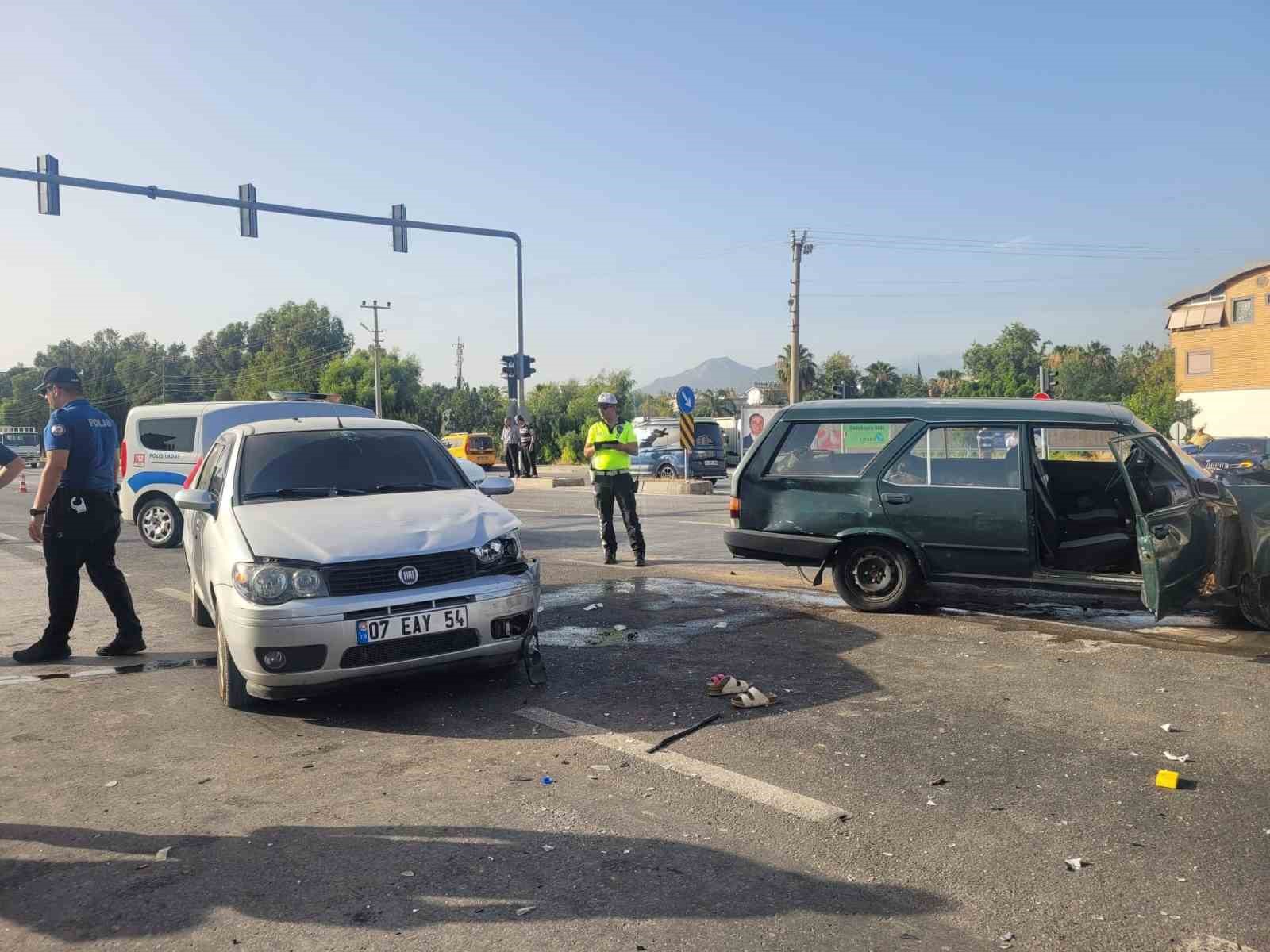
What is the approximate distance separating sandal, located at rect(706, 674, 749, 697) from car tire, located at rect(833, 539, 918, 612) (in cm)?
244

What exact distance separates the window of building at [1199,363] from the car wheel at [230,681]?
198ft

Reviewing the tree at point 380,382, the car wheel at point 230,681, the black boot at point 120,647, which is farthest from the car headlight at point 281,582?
the tree at point 380,382

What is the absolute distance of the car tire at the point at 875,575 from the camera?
24.8 feet

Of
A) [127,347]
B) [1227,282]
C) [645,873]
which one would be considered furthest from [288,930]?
[127,347]

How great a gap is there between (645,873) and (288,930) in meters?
1.16

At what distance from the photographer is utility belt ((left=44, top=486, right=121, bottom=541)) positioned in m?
6.48

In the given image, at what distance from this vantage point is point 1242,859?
3.38 metres

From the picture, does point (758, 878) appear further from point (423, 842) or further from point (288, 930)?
point (288, 930)

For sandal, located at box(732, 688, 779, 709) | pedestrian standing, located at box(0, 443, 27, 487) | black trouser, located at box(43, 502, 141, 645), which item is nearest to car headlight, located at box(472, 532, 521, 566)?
sandal, located at box(732, 688, 779, 709)

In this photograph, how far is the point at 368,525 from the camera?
537 cm

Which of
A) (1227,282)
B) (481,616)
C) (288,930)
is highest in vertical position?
(1227,282)

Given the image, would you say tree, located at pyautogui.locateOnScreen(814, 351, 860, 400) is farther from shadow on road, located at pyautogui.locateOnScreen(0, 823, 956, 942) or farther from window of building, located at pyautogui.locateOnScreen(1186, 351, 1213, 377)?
shadow on road, located at pyautogui.locateOnScreen(0, 823, 956, 942)

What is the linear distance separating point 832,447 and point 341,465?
3863mm

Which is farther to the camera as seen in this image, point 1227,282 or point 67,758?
point 1227,282
